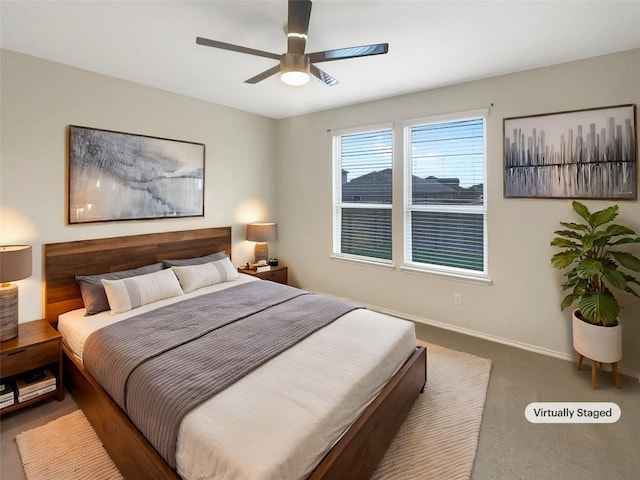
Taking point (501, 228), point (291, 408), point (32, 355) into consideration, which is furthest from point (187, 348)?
point (501, 228)

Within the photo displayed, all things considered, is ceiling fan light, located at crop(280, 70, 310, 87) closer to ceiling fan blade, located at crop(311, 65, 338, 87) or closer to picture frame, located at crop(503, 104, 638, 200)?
ceiling fan blade, located at crop(311, 65, 338, 87)

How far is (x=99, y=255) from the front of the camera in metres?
3.04

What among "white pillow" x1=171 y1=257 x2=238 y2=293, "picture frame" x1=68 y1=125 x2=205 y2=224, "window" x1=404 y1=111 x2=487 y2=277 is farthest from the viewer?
"window" x1=404 y1=111 x2=487 y2=277

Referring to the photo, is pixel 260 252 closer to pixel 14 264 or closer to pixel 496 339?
pixel 14 264

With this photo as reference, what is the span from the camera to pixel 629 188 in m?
2.54

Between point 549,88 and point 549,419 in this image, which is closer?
point 549,419

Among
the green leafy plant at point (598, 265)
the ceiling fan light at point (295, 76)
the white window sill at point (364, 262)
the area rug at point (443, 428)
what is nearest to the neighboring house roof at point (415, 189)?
the white window sill at point (364, 262)

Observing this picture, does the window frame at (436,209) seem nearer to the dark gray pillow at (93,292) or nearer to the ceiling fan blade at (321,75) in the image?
the ceiling fan blade at (321,75)

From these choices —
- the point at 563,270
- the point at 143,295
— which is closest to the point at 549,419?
the point at 563,270

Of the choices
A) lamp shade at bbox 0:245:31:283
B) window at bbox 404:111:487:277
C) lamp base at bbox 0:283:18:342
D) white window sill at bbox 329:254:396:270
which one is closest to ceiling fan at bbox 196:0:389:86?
window at bbox 404:111:487:277

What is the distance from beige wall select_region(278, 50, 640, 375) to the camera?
263 cm

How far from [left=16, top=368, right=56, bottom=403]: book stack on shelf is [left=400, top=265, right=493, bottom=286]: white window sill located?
3356mm

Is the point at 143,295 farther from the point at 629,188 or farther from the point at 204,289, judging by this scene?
the point at 629,188

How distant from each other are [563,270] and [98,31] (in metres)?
4.17
